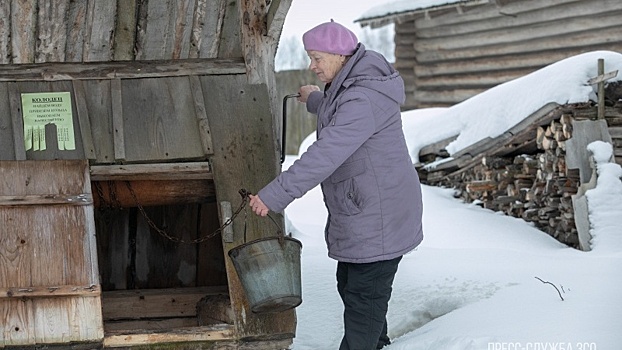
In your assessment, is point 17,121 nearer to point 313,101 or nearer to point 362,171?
point 313,101

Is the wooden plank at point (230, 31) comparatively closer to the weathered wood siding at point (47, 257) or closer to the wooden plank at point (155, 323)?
the weathered wood siding at point (47, 257)

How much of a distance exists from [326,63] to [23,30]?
1.73m

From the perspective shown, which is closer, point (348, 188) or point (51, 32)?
point (348, 188)

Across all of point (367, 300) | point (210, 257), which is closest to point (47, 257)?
point (367, 300)

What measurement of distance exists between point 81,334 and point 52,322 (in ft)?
0.53

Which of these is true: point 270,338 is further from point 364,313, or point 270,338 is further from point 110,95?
point 110,95

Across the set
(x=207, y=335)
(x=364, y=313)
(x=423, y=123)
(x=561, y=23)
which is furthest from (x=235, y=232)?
(x=561, y=23)

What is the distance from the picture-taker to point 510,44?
15.5 meters

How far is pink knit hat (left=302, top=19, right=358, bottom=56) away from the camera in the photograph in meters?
4.22

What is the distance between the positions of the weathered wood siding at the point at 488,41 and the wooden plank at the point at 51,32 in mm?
10757

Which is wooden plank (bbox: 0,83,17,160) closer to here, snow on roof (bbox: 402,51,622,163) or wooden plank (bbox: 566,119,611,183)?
wooden plank (bbox: 566,119,611,183)

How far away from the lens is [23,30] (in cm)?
482

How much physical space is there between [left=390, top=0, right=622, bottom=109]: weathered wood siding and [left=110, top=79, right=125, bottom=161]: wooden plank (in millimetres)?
10620

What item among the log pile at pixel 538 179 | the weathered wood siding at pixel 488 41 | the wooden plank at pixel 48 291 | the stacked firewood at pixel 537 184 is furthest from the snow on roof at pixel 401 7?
the wooden plank at pixel 48 291
